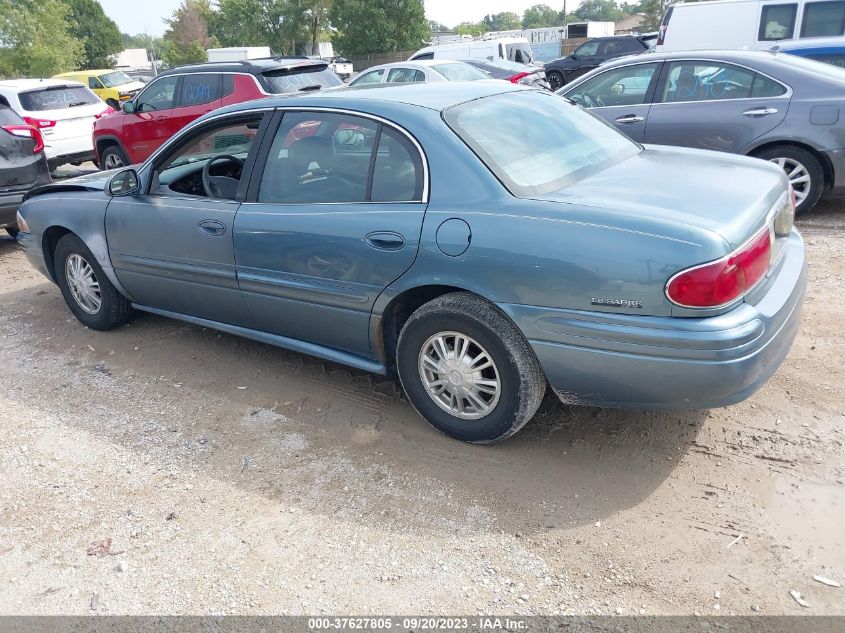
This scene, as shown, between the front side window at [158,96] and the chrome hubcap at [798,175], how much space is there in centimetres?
774

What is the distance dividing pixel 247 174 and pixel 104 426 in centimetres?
161

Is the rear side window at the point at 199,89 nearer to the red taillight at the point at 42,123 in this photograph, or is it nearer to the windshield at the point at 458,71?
the red taillight at the point at 42,123

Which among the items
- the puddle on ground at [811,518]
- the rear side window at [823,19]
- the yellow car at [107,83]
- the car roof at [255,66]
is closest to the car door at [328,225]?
the puddle on ground at [811,518]

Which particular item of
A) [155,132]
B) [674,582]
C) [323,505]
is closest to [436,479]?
[323,505]

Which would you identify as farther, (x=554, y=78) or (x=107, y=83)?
(x=107, y=83)

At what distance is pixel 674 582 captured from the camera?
2568 mm

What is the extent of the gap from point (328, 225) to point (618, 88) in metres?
4.94

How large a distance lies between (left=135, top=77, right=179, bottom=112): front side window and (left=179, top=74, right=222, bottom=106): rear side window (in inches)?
8.3

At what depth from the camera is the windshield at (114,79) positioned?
23141 millimetres

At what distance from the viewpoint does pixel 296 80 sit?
9.39 meters

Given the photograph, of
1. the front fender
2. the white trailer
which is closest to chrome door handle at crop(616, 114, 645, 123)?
the front fender

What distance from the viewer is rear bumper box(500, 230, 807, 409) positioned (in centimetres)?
272

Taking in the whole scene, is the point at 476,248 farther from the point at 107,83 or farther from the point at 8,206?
the point at 107,83

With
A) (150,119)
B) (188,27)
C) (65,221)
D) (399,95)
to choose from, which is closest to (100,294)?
(65,221)
